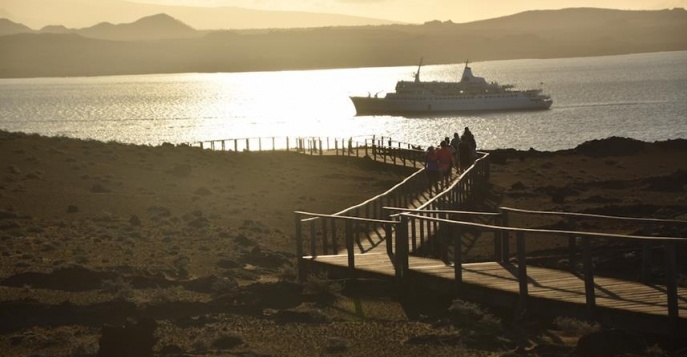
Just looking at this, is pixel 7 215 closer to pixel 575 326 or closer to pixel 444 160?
pixel 444 160

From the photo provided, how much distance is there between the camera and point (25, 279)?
1697 centimetres

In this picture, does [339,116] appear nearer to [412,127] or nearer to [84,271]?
[412,127]

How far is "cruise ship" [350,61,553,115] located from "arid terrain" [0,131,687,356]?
311ft

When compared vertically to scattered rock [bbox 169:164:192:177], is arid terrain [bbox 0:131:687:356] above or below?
below

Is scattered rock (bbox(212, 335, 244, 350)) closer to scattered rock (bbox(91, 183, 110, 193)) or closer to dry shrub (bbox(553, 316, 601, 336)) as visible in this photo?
dry shrub (bbox(553, 316, 601, 336))

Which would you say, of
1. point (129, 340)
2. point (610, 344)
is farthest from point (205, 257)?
point (610, 344)

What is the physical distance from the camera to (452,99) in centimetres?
14062

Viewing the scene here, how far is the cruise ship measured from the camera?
5561 inches

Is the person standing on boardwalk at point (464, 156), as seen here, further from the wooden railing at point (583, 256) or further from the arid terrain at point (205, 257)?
the wooden railing at point (583, 256)

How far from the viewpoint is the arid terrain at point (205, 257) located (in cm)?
1294

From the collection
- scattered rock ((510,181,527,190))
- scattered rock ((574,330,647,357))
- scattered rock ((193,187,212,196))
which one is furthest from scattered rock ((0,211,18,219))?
scattered rock ((510,181,527,190))

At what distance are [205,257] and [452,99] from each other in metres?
121

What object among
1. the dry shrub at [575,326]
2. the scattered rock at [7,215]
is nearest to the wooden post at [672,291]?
the dry shrub at [575,326]

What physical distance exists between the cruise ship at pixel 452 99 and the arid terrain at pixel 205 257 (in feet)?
311
